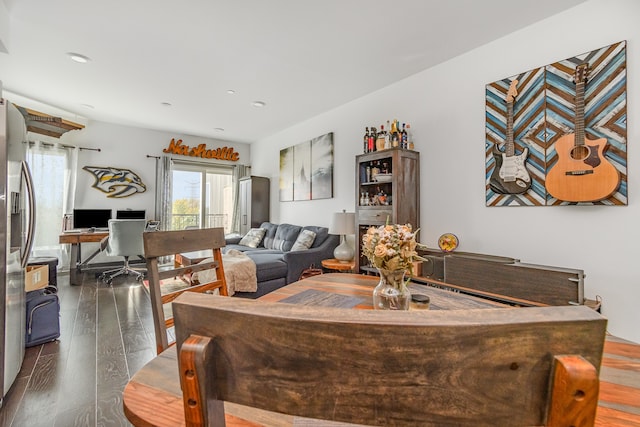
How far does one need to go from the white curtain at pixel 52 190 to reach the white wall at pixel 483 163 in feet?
16.0

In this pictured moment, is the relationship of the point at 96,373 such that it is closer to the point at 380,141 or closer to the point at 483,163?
the point at 380,141

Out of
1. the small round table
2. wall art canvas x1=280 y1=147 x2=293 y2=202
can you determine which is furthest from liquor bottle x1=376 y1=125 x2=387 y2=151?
wall art canvas x1=280 y1=147 x2=293 y2=202

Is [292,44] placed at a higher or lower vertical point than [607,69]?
higher

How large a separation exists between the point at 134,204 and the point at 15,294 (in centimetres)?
416

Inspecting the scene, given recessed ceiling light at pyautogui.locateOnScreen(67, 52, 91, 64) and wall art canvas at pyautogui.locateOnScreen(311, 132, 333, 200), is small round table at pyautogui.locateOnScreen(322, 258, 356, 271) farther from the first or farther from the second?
recessed ceiling light at pyautogui.locateOnScreen(67, 52, 91, 64)

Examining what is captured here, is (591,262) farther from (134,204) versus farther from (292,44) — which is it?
(134,204)

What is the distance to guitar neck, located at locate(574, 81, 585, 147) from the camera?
2002 millimetres

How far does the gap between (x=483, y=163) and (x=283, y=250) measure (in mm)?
3080

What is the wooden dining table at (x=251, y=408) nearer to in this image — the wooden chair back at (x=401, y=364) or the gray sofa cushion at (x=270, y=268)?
the wooden chair back at (x=401, y=364)

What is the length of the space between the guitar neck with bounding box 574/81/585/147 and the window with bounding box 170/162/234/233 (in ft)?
20.2

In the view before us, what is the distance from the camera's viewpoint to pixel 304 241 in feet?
13.8

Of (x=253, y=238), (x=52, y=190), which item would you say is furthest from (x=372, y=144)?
(x=52, y=190)

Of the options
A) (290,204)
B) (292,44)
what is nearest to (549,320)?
(292,44)

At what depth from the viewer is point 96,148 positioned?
17.5 ft
